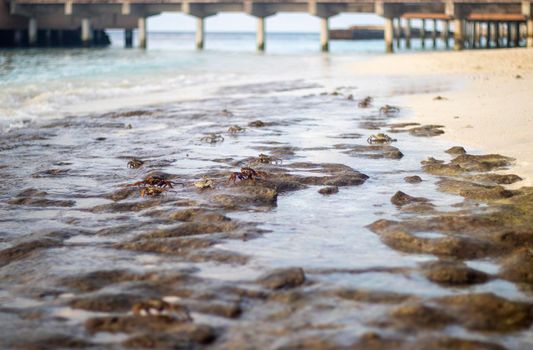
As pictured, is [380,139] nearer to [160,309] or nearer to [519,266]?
[519,266]

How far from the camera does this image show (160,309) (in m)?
4.20

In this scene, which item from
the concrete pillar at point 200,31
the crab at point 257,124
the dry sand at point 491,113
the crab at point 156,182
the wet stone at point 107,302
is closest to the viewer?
the wet stone at point 107,302

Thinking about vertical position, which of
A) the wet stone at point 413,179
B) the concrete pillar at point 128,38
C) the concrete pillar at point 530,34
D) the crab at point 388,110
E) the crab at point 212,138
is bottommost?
the wet stone at point 413,179

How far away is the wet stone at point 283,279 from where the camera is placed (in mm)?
4621

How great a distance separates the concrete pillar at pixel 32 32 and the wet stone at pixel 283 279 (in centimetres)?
6385

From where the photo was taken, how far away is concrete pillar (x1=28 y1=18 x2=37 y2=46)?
6469 cm

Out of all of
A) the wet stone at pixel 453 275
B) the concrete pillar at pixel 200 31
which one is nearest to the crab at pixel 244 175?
the wet stone at pixel 453 275

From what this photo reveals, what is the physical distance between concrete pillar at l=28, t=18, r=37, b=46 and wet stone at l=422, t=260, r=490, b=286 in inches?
2524

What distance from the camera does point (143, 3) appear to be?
199ft

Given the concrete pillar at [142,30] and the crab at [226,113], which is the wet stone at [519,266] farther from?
the concrete pillar at [142,30]

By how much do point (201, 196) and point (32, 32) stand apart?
6182 cm

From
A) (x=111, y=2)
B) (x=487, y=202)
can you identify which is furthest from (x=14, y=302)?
(x=111, y=2)

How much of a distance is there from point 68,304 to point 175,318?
2.30 ft

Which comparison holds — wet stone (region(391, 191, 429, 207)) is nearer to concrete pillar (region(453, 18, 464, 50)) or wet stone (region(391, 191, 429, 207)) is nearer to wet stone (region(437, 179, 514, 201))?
wet stone (region(437, 179, 514, 201))
